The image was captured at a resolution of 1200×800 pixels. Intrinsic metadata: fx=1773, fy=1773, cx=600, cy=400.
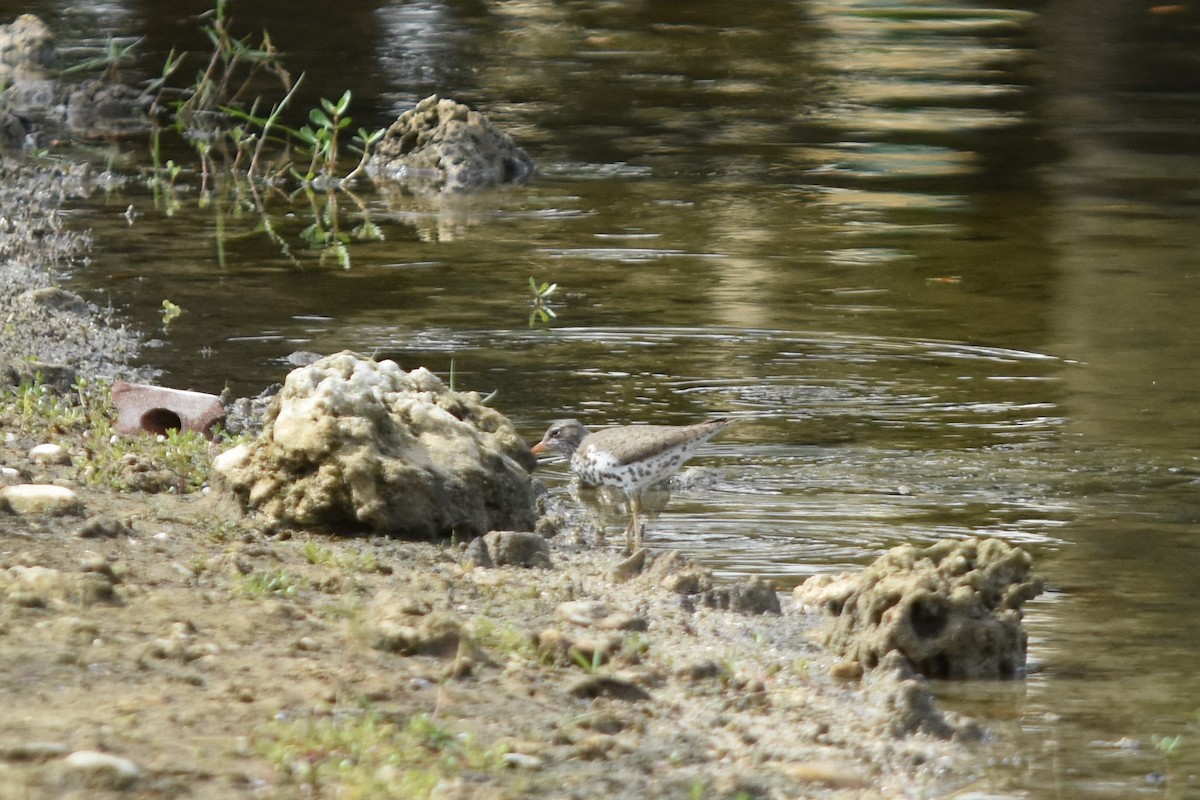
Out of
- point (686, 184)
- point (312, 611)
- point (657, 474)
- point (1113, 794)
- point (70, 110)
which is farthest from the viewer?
point (70, 110)

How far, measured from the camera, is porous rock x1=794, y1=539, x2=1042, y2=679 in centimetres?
473

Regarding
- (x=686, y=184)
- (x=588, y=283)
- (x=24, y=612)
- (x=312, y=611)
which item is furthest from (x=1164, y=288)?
(x=24, y=612)

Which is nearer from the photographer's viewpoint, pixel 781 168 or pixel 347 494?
pixel 347 494

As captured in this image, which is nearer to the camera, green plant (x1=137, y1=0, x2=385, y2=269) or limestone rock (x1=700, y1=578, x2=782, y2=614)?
limestone rock (x1=700, y1=578, x2=782, y2=614)

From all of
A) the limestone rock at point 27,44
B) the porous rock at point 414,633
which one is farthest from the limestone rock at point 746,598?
the limestone rock at point 27,44

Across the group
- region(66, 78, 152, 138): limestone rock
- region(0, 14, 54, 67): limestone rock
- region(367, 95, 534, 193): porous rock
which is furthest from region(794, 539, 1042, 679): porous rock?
region(0, 14, 54, 67): limestone rock

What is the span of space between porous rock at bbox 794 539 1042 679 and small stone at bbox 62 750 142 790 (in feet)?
7.06

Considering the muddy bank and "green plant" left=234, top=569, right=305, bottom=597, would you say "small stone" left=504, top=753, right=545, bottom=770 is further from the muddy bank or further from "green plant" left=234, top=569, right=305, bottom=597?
"green plant" left=234, top=569, right=305, bottom=597

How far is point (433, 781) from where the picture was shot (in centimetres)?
342

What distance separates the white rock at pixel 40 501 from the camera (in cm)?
509

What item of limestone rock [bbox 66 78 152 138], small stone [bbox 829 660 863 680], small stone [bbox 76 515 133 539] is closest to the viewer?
small stone [bbox 829 660 863 680]

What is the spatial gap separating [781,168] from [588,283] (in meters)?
3.66

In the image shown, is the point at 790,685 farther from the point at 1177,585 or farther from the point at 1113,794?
the point at 1177,585

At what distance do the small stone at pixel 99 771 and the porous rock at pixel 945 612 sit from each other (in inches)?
84.8
